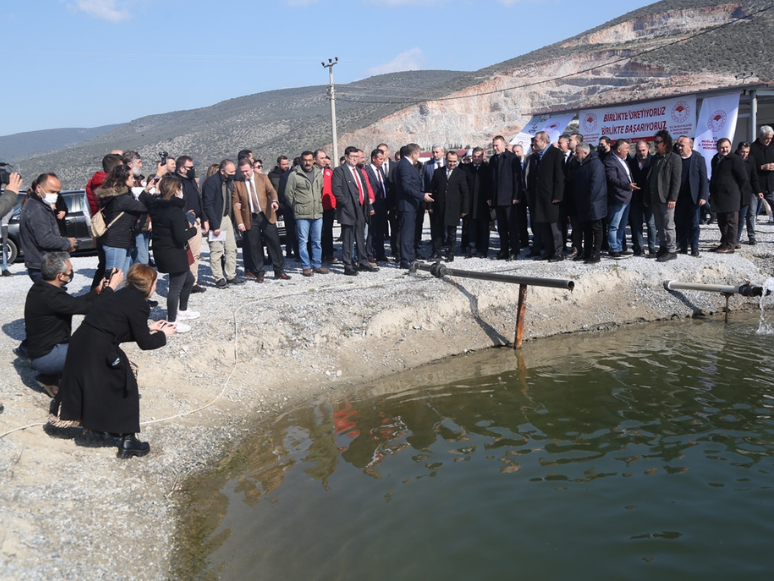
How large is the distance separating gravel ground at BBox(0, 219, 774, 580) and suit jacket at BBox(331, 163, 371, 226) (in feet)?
3.35

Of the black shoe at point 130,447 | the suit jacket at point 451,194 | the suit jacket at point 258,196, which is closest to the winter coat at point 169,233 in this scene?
the suit jacket at point 258,196

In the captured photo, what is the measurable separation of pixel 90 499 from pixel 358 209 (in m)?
7.21

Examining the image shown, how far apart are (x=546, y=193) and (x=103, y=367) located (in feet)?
26.7

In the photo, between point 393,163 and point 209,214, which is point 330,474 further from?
point 393,163

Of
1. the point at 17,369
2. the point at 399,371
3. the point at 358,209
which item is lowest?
the point at 399,371

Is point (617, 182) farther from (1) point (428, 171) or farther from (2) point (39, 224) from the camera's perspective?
(2) point (39, 224)

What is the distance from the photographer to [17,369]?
7246 millimetres

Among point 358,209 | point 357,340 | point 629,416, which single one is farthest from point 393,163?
point 629,416

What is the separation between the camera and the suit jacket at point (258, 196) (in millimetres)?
10812

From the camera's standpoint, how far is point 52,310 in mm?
6219

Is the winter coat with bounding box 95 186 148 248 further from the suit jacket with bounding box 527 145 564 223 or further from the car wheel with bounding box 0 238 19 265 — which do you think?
the car wheel with bounding box 0 238 19 265

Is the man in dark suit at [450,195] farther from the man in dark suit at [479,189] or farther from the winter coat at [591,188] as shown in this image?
the winter coat at [591,188]

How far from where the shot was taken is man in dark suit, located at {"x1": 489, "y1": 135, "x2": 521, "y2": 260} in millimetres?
11969

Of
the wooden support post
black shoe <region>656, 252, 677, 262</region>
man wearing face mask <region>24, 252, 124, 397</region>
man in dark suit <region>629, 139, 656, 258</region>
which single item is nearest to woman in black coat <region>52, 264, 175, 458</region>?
man wearing face mask <region>24, 252, 124, 397</region>
